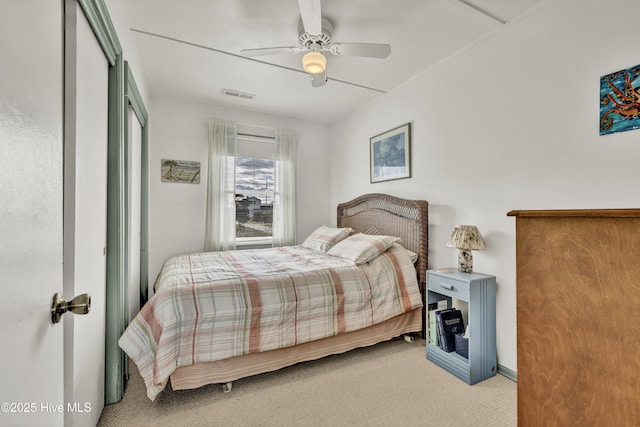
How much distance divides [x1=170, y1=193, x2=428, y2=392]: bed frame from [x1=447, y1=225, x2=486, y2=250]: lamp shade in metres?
0.49

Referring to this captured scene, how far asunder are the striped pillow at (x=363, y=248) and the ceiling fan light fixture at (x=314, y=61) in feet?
5.02

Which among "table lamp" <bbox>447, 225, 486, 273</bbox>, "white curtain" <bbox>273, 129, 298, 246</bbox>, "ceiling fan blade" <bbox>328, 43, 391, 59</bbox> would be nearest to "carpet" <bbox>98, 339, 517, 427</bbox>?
"table lamp" <bbox>447, 225, 486, 273</bbox>

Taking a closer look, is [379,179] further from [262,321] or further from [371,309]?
[262,321]

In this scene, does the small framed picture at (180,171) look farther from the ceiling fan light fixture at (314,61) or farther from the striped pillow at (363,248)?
the ceiling fan light fixture at (314,61)

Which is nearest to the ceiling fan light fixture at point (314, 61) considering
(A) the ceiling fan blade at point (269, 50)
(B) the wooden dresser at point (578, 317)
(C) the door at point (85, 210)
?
(A) the ceiling fan blade at point (269, 50)

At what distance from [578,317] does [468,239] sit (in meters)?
1.39

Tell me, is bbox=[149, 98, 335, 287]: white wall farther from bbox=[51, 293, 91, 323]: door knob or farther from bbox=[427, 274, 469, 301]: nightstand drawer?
bbox=[51, 293, 91, 323]: door knob

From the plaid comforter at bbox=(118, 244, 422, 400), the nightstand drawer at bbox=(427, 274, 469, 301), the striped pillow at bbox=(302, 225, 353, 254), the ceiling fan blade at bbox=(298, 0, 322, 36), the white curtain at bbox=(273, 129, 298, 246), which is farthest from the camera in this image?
the white curtain at bbox=(273, 129, 298, 246)

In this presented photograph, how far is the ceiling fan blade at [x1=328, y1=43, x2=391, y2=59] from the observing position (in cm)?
197

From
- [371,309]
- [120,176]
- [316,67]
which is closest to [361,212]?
[371,309]

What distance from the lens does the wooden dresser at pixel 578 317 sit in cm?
72

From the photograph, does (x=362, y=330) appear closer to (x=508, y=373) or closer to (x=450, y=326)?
(x=450, y=326)

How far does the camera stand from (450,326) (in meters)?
2.23

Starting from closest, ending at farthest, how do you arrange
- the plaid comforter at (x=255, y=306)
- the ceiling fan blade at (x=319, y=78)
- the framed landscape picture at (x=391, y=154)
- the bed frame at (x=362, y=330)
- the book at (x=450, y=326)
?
the plaid comforter at (x=255, y=306) < the bed frame at (x=362, y=330) < the book at (x=450, y=326) < the ceiling fan blade at (x=319, y=78) < the framed landscape picture at (x=391, y=154)
